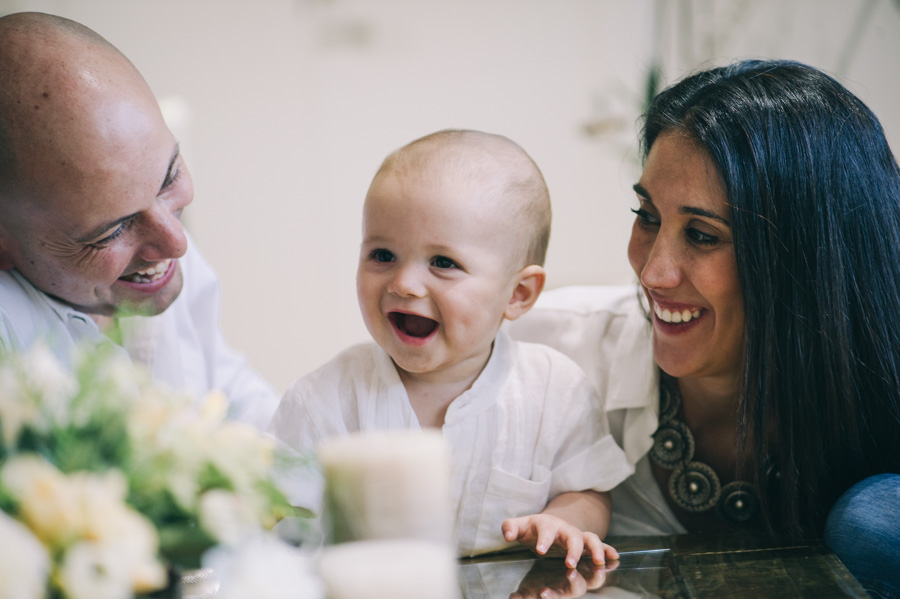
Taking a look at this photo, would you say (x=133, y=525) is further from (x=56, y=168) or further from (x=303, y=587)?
(x=56, y=168)

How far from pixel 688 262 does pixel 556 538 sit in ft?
1.60

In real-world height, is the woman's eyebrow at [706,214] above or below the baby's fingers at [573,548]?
above

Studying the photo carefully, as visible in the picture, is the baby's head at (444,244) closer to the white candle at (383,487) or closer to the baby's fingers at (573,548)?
the baby's fingers at (573,548)

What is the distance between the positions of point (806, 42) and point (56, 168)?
2543 millimetres

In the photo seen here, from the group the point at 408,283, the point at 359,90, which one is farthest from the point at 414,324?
the point at 359,90

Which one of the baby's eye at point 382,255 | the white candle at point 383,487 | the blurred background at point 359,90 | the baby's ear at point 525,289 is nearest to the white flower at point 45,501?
the white candle at point 383,487

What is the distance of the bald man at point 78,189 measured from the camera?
125 cm

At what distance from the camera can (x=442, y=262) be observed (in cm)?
139

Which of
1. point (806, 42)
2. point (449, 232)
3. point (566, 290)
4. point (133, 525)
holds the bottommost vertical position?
point (566, 290)

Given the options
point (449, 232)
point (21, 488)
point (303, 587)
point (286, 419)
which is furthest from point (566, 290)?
point (21, 488)

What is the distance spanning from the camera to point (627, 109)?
2.94 m

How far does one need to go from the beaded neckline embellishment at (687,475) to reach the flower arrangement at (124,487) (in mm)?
953

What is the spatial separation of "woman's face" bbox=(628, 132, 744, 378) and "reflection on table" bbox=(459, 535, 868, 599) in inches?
13.0

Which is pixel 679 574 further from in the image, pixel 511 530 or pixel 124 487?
pixel 124 487
